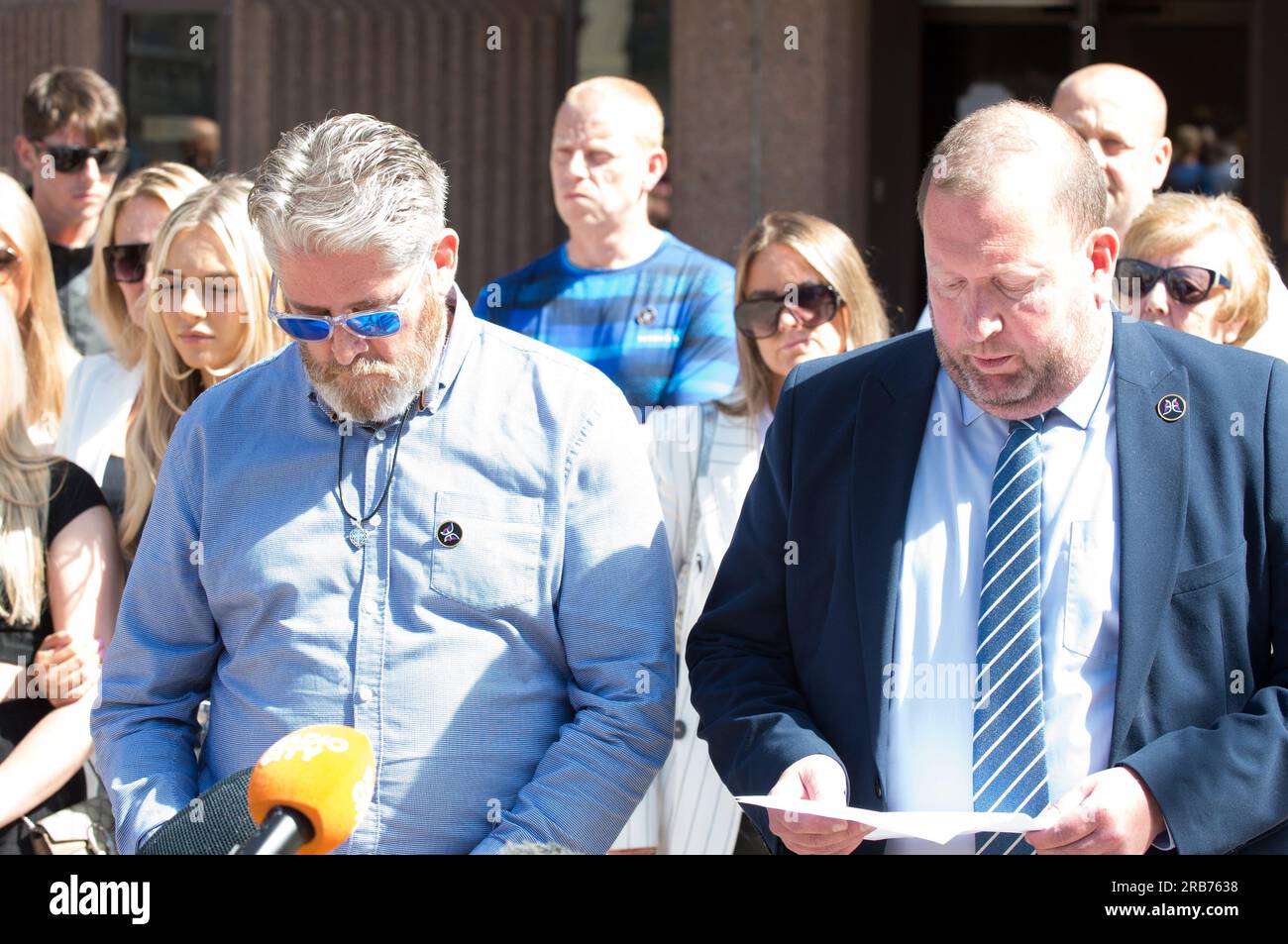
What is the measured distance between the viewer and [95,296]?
15.2 ft

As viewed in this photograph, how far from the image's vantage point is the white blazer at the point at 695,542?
394 centimetres

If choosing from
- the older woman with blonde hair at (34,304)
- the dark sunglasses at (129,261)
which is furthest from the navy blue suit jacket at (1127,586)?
the older woman with blonde hair at (34,304)

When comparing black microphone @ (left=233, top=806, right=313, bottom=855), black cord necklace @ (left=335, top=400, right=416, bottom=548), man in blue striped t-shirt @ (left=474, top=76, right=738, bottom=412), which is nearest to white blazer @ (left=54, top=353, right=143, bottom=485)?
man in blue striped t-shirt @ (left=474, top=76, right=738, bottom=412)

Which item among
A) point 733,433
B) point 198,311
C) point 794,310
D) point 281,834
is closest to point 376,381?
point 281,834

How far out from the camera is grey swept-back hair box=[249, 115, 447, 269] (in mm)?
2691

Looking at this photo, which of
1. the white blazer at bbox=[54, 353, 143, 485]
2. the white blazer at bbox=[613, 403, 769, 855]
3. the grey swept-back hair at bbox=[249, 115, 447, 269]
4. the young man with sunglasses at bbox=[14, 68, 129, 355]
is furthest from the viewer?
the young man with sunglasses at bbox=[14, 68, 129, 355]

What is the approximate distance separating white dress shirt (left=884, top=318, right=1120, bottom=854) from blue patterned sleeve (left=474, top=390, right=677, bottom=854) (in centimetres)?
45

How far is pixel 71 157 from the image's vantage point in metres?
5.69

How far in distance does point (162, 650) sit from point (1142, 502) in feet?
5.57

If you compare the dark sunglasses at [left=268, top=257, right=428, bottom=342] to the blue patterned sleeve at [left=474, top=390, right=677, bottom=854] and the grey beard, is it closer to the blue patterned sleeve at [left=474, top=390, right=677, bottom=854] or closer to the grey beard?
the grey beard

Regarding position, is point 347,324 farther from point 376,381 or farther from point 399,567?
point 399,567

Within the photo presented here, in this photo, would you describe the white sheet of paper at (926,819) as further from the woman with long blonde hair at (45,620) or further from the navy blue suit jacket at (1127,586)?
the woman with long blonde hair at (45,620)
